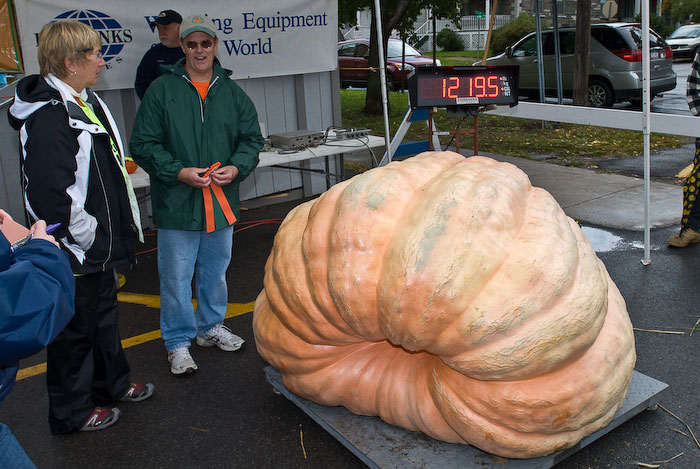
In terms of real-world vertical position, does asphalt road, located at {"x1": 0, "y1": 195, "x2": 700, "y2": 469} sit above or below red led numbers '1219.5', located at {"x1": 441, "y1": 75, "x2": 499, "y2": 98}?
below

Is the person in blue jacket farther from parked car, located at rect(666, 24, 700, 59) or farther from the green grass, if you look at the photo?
parked car, located at rect(666, 24, 700, 59)

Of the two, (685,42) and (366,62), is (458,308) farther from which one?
(685,42)

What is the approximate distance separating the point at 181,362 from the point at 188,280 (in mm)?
483

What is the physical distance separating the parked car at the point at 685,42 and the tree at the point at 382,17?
43.1ft

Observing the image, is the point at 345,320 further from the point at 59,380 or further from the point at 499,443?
the point at 59,380

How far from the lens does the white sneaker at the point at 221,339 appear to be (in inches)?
149

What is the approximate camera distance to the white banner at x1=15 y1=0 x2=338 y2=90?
5.49 metres

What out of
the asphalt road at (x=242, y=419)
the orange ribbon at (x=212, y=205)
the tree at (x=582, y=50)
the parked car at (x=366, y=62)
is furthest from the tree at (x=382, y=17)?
the orange ribbon at (x=212, y=205)

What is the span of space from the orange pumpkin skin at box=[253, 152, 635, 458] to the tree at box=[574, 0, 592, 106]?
9.90 meters

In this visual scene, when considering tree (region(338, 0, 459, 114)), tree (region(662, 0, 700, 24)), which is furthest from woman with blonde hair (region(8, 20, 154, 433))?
tree (region(662, 0, 700, 24))

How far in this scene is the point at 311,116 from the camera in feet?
24.8

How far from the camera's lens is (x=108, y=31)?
586cm

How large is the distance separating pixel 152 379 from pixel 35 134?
1608mm

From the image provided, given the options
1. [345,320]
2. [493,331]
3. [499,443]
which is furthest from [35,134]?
[499,443]
